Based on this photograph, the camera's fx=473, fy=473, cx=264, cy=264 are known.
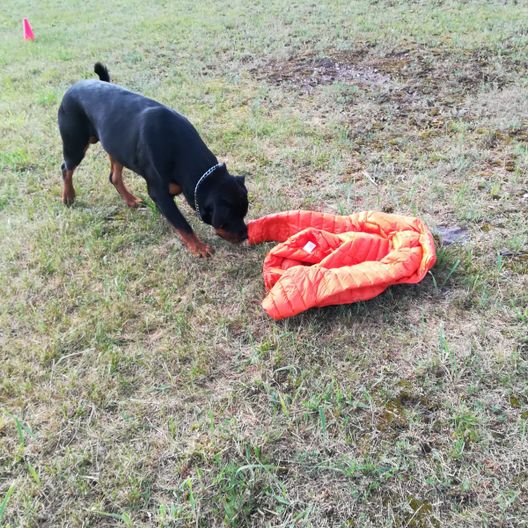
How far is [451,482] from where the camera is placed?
75.4 inches

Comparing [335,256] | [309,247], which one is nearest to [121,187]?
[309,247]

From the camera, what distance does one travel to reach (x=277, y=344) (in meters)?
2.58

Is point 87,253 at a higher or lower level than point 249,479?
higher

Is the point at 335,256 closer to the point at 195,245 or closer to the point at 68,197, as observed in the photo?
the point at 195,245

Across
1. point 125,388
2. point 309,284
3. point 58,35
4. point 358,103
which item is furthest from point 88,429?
point 58,35

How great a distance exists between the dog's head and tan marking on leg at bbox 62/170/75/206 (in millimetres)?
1470

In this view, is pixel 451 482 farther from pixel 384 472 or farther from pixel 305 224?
pixel 305 224

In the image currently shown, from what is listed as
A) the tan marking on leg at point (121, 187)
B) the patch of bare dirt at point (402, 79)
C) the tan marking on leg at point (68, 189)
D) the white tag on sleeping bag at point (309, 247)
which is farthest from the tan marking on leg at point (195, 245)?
the patch of bare dirt at point (402, 79)

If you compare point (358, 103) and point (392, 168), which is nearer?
point (392, 168)

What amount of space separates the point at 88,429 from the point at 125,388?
0.88 ft

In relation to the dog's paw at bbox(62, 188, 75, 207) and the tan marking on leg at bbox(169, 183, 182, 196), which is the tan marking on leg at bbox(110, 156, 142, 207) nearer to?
the dog's paw at bbox(62, 188, 75, 207)

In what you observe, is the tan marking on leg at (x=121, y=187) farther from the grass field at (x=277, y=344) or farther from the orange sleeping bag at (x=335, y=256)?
the orange sleeping bag at (x=335, y=256)

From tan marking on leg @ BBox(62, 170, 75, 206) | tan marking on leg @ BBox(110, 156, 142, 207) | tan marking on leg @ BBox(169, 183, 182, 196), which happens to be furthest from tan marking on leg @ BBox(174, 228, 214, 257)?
tan marking on leg @ BBox(62, 170, 75, 206)

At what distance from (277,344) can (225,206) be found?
1.04 m
